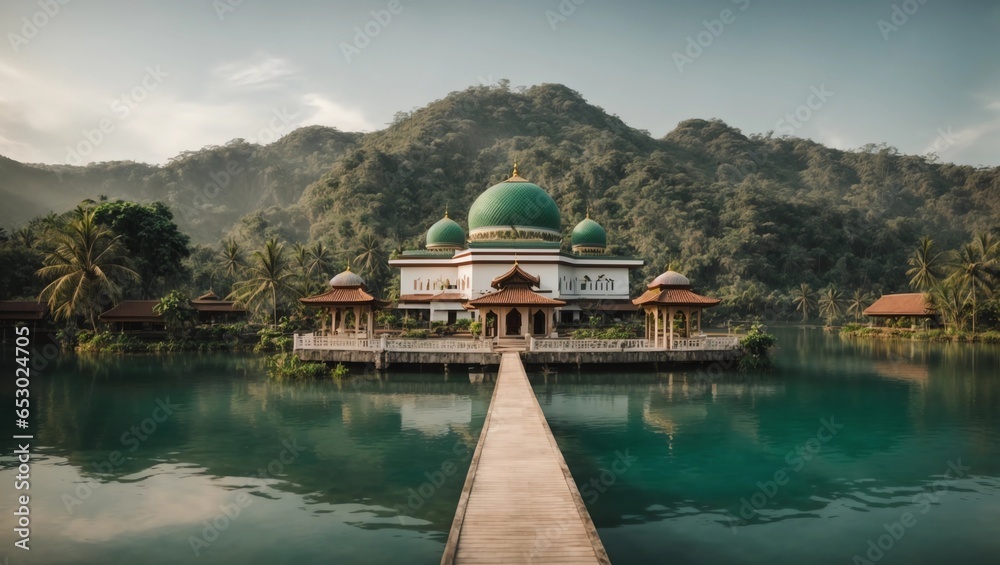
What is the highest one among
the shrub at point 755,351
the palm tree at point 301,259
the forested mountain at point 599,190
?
the forested mountain at point 599,190

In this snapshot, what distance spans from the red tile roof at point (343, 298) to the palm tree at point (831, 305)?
5515cm

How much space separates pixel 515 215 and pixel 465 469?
1192 inches

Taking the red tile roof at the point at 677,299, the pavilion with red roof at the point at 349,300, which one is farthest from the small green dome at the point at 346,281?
the red tile roof at the point at 677,299

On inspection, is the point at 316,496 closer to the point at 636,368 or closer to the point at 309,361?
the point at 309,361

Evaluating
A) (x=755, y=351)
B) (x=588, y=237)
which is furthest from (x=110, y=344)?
(x=755, y=351)

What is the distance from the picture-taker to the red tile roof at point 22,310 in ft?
140

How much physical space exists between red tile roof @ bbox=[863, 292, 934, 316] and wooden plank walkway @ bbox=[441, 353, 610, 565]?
165ft

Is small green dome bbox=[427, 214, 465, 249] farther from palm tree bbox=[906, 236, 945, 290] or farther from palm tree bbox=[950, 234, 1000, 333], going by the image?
palm tree bbox=[906, 236, 945, 290]

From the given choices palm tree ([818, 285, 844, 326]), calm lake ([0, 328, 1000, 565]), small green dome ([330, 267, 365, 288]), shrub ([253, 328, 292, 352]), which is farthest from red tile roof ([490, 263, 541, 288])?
palm tree ([818, 285, 844, 326])

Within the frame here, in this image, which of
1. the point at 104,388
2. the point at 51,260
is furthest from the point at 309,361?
the point at 51,260

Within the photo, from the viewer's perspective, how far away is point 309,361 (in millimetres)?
28469

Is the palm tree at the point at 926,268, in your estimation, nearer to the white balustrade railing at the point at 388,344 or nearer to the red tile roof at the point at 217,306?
the white balustrade railing at the point at 388,344

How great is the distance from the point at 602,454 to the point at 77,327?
40938mm

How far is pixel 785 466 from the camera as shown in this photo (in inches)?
540
